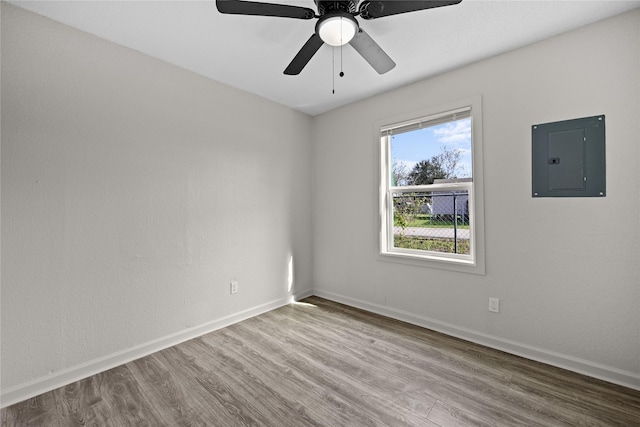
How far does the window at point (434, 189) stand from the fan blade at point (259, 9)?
1.73 meters

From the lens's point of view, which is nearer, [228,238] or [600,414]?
[600,414]

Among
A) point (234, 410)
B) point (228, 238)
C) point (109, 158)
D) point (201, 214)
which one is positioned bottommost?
point (234, 410)

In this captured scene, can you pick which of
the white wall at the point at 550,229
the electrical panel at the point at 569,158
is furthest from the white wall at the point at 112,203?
the electrical panel at the point at 569,158

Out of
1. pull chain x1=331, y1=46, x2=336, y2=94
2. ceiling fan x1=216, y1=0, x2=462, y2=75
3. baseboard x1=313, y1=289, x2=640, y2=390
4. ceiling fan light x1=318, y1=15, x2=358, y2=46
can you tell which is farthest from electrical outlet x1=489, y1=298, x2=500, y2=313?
pull chain x1=331, y1=46, x2=336, y2=94

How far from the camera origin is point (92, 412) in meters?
1.65

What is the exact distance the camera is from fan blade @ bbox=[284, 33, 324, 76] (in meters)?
1.62

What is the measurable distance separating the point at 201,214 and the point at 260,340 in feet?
4.21

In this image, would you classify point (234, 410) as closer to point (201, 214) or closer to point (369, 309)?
point (201, 214)

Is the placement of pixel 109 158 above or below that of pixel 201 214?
above

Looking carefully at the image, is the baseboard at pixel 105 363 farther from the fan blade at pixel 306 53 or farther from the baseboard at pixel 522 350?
the fan blade at pixel 306 53

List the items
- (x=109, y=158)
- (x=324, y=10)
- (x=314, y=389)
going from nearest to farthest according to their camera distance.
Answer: (x=324, y=10), (x=314, y=389), (x=109, y=158)

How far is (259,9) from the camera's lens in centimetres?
140

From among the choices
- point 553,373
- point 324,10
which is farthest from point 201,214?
point 553,373

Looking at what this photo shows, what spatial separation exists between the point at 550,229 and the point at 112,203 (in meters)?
3.33
